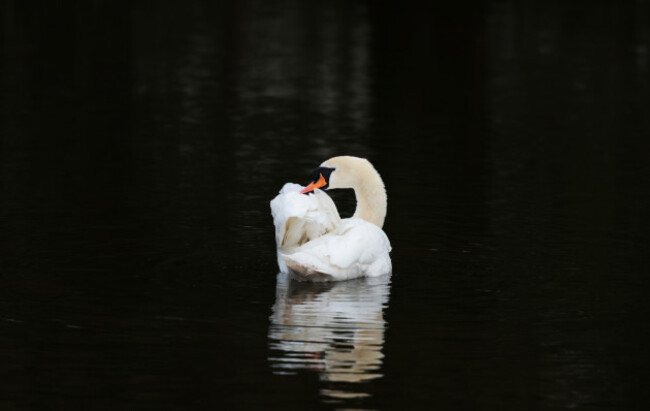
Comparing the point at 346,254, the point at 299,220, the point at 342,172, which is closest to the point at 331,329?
the point at 346,254

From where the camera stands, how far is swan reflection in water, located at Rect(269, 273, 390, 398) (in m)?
9.77

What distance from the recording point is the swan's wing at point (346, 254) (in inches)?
483

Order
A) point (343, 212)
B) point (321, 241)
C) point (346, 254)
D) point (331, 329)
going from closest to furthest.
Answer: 1. point (331, 329)
2. point (346, 254)
3. point (321, 241)
4. point (343, 212)

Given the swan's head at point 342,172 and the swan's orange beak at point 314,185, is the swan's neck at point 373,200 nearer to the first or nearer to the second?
the swan's head at point 342,172

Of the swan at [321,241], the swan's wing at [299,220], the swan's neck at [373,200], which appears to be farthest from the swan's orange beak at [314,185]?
the swan's wing at [299,220]

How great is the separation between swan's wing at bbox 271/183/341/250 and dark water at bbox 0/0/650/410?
0.41 meters

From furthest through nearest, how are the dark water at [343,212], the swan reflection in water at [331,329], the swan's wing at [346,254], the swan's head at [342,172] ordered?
the swan's head at [342,172] < the swan's wing at [346,254] < the swan reflection in water at [331,329] < the dark water at [343,212]

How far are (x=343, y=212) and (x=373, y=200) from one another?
3.01 meters

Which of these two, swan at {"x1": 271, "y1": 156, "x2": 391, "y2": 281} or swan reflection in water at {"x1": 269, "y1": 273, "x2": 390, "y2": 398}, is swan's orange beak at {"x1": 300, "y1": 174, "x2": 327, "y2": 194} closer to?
swan at {"x1": 271, "y1": 156, "x2": 391, "y2": 281}

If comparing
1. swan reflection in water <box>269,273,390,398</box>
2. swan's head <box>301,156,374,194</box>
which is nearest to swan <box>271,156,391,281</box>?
swan reflection in water <box>269,273,390,398</box>

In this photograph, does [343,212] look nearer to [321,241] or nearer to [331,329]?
[321,241]

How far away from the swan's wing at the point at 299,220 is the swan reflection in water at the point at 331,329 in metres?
0.39

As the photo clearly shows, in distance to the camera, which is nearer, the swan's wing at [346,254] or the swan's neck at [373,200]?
the swan's wing at [346,254]

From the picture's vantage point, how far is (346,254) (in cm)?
1240
